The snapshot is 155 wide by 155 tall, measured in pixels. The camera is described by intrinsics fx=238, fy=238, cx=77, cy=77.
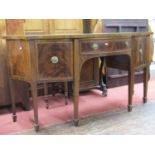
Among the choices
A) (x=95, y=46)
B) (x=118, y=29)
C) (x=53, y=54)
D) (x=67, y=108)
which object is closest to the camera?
(x=53, y=54)

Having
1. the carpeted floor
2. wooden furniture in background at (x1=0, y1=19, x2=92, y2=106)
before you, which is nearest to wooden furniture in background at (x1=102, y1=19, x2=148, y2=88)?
the carpeted floor

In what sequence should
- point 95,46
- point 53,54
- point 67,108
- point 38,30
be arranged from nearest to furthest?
point 53,54 → point 95,46 → point 67,108 → point 38,30

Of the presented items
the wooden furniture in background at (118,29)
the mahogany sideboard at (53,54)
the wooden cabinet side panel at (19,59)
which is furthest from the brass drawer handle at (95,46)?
the wooden furniture in background at (118,29)

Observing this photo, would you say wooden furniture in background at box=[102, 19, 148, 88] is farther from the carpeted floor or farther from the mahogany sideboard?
the mahogany sideboard

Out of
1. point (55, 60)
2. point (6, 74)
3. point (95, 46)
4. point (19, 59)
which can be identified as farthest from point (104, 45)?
point (6, 74)

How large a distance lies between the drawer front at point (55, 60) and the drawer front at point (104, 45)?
4.7 inches

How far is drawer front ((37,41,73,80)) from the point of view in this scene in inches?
64.5

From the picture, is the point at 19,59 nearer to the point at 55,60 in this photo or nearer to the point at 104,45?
the point at 55,60

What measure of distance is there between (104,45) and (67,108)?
76 cm

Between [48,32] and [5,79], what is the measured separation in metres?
0.78

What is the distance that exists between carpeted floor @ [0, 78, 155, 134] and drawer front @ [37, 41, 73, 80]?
1.43 ft

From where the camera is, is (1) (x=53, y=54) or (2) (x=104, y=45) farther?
(2) (x=104, y=45)

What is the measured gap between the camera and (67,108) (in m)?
2.26

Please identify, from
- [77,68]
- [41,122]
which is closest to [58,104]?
[41,122]
